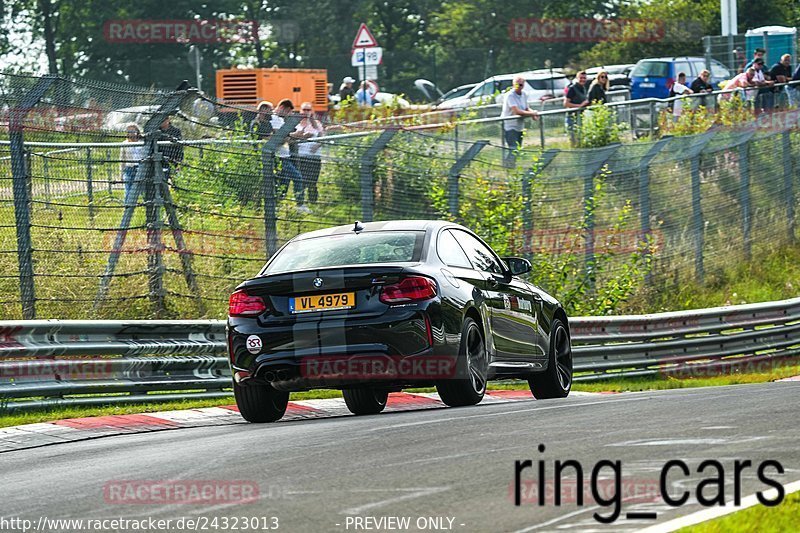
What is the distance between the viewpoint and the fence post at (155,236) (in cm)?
1547

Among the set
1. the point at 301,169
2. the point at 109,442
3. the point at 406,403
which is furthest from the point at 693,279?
the point at 109,442

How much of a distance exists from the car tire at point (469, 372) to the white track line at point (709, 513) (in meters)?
4.47

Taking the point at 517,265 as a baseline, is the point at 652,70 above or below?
above

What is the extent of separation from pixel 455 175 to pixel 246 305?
27.5ft

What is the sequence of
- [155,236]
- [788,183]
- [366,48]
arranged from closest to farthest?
1. [155,236]
2. [788,183]
3. [366,48]

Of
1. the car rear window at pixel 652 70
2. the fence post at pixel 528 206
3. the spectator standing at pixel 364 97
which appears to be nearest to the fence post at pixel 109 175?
the fence post at pixel 528 206

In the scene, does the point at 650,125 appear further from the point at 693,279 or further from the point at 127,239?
the point at 127,239

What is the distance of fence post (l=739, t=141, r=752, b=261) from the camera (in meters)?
24.8

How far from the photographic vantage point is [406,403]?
1416cm

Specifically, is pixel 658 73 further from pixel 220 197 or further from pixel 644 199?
pixel 220 197

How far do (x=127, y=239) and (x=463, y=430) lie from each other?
22.2 ft

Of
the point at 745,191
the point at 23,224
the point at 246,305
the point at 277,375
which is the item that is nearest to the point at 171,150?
the point at 23,224

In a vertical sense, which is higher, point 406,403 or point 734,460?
point 734,460

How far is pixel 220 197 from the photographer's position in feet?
53.2
